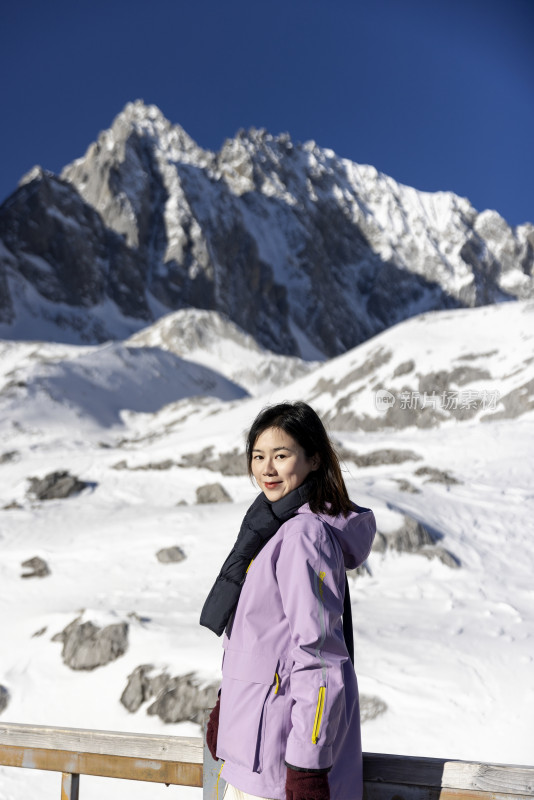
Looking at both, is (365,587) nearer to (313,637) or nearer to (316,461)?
(316,461)

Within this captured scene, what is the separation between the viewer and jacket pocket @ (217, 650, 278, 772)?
75.8 inches

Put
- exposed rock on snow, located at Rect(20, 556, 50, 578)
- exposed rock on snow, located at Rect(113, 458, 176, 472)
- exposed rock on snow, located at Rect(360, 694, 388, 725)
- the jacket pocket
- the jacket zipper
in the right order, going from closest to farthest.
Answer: the jacket zipper < the jacket pocket < exposed rock on snow, located at Rect(360, 694, 388, 725) < exposed rock on snow, located at Rect(20, 556, 50, 578) < exposed rock on snow, located at Rect(113, 458, 176, 472)

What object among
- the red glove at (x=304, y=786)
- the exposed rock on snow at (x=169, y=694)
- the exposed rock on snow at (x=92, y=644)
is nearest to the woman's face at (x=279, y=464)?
the red glove at (x=304, y=786)

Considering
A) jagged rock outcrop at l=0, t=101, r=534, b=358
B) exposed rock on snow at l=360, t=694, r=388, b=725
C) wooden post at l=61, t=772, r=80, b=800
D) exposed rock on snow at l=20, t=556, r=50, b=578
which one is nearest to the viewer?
wooden post at l=61, t=772, r=80, b=800

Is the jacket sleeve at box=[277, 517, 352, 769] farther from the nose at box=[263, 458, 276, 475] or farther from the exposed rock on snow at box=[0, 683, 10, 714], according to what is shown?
the exposed rock on snow at box=[0, 683, 10, 714]

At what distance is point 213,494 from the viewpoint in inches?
694

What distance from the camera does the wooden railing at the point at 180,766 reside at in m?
1.99

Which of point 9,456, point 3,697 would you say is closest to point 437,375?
point 9,456

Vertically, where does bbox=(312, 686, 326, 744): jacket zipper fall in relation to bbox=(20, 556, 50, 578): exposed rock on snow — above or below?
above

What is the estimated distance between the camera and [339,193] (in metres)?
195

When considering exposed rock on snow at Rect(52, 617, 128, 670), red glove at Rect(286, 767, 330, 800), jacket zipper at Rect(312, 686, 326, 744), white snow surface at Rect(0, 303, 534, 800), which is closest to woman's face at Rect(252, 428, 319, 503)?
jacket zipper at Rect(312, 686, 326, 744)

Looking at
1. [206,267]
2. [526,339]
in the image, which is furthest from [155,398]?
[206,267]

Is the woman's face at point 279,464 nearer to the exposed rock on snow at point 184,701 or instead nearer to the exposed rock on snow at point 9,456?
the exposed rock on snow at point 184,701

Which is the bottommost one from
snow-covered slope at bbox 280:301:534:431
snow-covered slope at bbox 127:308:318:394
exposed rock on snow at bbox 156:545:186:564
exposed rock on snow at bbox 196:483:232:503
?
exposed rock on snow at bbox 156:545:186:564
